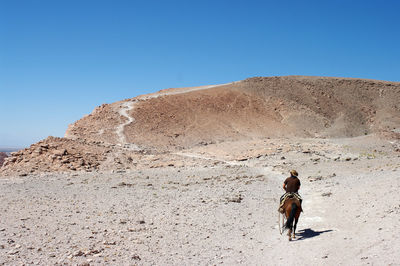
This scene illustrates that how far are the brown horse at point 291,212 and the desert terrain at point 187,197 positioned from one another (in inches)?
11.8

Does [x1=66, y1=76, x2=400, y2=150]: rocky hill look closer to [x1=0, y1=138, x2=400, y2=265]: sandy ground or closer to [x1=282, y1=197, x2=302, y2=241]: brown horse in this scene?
[x1=0, y1=138, x2=400, y2=265]: sandy ground

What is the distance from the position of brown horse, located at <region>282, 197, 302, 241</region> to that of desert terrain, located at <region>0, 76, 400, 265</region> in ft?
0.99

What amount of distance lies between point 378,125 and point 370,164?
3437 cm

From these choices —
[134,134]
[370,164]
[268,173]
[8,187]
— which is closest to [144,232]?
[8,187]

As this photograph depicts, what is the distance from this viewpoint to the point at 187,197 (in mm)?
14844

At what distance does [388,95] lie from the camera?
59156 mm

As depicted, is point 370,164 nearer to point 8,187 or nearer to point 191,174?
point 191,174

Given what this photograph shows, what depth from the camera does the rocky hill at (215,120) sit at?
25.3 m

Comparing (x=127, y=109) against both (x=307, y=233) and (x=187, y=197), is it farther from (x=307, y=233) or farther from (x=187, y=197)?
(x=307, y=233)

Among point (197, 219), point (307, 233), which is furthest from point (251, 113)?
point (307, 233)

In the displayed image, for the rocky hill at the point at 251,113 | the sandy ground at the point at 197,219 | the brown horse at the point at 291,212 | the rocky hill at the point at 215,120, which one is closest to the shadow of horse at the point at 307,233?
the sandy ground at the point at 197,219

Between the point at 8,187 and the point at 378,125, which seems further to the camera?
the point at 378,125

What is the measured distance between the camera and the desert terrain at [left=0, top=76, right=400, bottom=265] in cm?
809

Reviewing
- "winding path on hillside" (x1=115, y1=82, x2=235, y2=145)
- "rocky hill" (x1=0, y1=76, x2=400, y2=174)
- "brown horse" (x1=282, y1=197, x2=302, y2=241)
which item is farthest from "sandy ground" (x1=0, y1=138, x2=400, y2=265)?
"winding path on hillside" (x1=115, y1=82, x2=235, y2=145)
